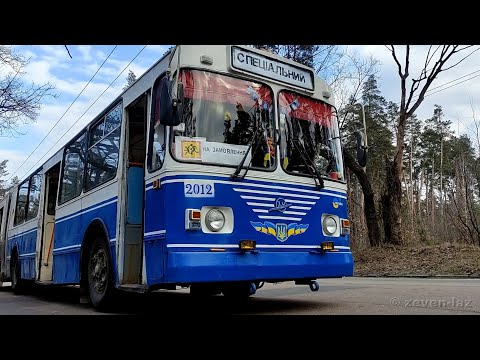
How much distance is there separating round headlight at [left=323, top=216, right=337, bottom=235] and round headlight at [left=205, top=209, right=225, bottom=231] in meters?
1.62

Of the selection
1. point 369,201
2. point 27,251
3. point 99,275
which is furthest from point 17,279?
point 369,201

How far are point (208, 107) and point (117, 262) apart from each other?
2.49m

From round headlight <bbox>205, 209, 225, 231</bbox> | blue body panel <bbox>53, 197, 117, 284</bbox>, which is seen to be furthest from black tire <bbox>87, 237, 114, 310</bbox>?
round headlight <bbox>205, 209, 225, 231</bbox>

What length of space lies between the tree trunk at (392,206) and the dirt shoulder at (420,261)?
0.70 metres

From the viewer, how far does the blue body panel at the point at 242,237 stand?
5656mm

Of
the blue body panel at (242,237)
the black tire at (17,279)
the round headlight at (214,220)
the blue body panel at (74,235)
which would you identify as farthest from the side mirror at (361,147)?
the black tire at (17,279)

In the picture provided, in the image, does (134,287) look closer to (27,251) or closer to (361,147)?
(361,147)

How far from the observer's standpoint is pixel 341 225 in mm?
7051

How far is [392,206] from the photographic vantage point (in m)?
21.4

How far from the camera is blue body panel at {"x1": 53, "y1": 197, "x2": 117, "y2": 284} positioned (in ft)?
24.3

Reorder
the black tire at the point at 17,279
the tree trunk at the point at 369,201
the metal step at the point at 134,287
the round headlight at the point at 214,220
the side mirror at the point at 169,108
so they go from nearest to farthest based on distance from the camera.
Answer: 1. the side mirror at the point at 169,108
2. the round headlight at the point at 214,220
3. the metal step at the point at 134,287
4. the black tire at the point at 17,279
5. the tree trunk at the point at 369,201

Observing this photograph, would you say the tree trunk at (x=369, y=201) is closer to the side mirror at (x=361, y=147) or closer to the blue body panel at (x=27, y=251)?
the blue body panel at (x=27, y=251)

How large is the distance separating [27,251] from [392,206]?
574 inches
